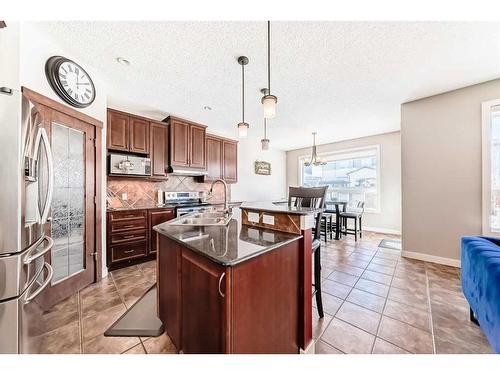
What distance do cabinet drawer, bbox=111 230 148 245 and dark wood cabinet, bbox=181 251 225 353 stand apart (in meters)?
2.08

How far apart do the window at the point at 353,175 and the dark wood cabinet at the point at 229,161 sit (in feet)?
9.68

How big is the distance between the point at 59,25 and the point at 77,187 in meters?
1.51

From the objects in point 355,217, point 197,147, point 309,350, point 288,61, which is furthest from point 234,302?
point 355,217

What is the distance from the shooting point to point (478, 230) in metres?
2.52

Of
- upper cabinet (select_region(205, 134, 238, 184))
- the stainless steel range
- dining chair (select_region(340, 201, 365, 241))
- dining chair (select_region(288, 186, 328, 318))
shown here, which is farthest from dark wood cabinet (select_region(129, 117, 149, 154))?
dining chair (select_region(340, 201, 365, 241))

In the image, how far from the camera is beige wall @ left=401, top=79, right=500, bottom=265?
2551mm

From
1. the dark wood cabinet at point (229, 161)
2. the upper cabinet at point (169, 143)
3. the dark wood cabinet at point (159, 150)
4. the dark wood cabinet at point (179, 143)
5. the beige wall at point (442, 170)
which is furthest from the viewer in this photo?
the dark wood cabinet at point (229, 161)

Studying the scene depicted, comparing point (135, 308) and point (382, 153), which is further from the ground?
point (382, 153)

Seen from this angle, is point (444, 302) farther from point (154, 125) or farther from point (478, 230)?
point (154, 125)

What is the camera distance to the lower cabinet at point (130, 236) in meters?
2.61

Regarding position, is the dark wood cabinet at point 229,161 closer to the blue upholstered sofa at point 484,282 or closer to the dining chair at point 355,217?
the dining chair at point 355,217

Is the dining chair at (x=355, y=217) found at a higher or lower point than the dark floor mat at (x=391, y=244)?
higher

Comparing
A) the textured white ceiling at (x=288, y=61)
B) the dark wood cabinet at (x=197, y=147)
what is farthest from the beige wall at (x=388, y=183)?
the dark wood cabinet at (x=197, y=147)
